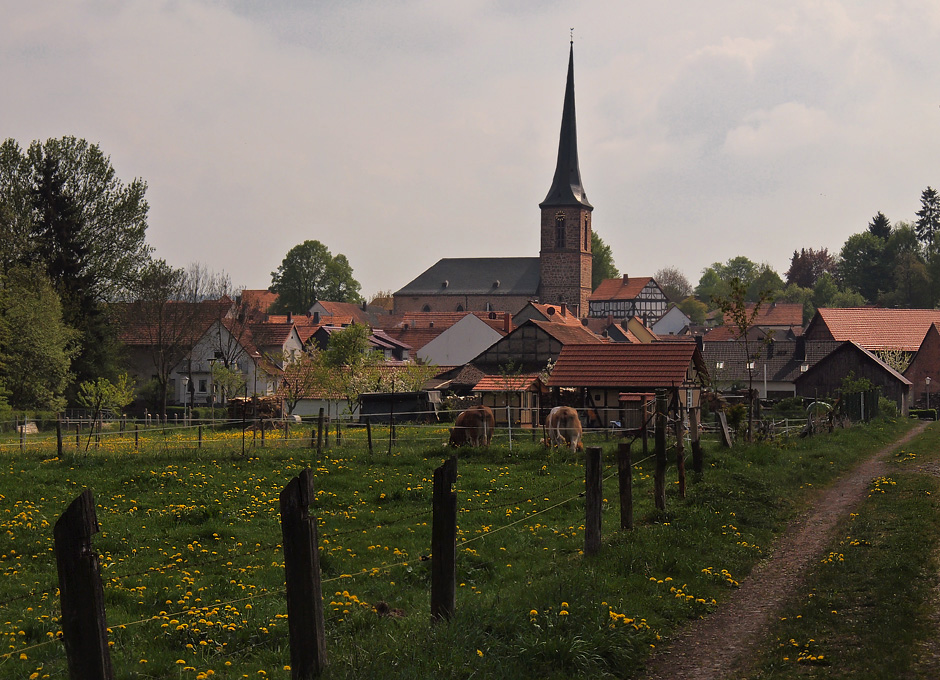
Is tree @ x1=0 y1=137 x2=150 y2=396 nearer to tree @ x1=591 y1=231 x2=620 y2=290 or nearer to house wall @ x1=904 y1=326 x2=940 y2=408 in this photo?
house wall @ x1=904 y1=326 x2=940 y2=408

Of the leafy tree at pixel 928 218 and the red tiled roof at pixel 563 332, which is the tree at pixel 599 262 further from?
the red tiled roof at pixel 563 332

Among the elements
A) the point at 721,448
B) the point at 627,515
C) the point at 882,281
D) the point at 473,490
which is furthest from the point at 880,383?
the point at 882,281

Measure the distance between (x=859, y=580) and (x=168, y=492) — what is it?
1341 cm

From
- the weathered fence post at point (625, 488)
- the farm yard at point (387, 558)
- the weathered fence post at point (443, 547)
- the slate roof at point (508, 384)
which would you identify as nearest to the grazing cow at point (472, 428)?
the farm yard at point (387, 558)

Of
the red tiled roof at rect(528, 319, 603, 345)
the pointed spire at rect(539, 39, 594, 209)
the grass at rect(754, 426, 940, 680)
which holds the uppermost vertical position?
the pointed spire at rect(539, 39, 594, 209)

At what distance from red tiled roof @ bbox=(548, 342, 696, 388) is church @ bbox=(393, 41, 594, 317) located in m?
89.4

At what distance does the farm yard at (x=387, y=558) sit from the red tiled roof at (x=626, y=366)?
12.1m

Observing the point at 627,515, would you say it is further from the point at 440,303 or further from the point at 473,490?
the point at 440,303

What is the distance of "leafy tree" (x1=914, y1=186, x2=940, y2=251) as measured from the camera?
486 feet

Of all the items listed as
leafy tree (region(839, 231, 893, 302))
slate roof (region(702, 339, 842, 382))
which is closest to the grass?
slate roof (region(702, 339, 842, 382))

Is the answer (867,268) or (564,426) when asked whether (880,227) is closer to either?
(867,268)

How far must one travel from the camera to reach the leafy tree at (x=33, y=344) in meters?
50.3

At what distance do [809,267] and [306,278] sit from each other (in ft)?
339

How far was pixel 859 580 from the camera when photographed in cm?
1127
